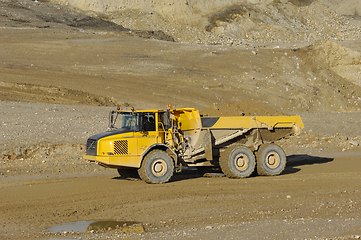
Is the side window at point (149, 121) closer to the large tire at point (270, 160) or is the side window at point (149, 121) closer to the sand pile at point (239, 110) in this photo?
the large tire at point (270, 160)

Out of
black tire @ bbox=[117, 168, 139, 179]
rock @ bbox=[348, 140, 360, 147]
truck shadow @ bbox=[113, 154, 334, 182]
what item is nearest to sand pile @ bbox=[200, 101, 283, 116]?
rock @ bbox=[348, 140, 360, 147]

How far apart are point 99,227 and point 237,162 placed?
232 inches

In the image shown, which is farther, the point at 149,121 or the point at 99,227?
the point at 149,121

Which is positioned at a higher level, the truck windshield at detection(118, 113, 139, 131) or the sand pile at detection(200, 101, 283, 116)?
the sand pile at detection(200, 101, 283, 116)

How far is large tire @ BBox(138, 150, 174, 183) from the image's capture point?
41.9 feet

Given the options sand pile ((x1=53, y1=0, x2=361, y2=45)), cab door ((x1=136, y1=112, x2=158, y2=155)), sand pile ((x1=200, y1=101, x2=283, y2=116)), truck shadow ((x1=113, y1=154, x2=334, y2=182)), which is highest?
sand pile ((x1=53, y1=0, x2=361, y2=45))

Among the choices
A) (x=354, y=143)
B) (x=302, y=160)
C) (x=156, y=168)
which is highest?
(x=354, y=143)

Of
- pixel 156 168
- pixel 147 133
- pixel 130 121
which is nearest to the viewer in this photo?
pixel 156 168

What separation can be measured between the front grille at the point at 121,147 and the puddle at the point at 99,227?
3.22 metres

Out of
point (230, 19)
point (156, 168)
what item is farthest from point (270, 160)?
point (230, 19)

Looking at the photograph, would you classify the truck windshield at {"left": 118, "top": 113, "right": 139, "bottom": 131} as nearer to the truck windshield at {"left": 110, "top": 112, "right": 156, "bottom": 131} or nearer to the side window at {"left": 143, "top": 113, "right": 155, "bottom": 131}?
the truck windshield at {"left": 110, "top": 112, "right": 156, "bottom": 131}

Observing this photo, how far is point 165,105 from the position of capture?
92.9 ft

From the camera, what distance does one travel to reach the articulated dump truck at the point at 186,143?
12617mm

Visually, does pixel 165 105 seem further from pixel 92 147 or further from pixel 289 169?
pixel 92 147
